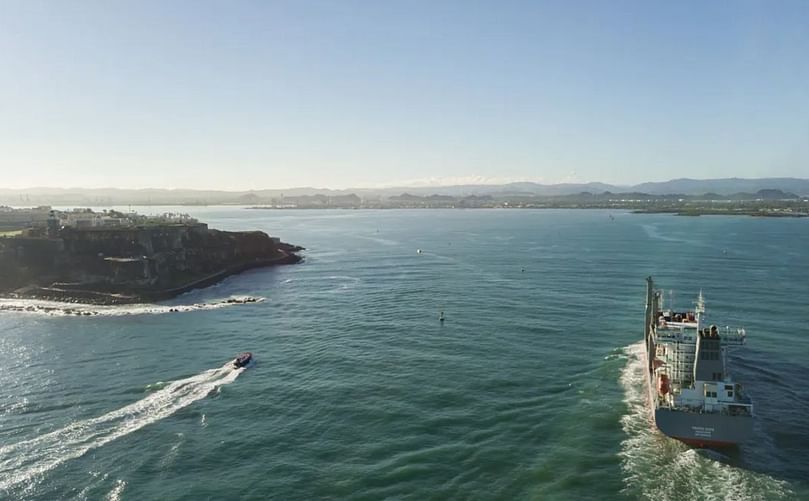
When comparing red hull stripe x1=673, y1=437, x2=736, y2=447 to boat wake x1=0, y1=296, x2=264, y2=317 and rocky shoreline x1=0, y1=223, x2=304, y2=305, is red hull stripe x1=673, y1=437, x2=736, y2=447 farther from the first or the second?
rocky shoreline x1=0, y1=223, x2=304, y2=305

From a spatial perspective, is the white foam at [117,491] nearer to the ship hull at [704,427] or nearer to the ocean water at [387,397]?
the ocean water at [387,397]

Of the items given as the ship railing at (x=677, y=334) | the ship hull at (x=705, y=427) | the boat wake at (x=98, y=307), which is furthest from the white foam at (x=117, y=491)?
the boat wake at (x=98, y=307)

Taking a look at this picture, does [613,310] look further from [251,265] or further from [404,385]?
[251,265]

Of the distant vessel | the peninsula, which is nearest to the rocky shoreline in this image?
the peninsula

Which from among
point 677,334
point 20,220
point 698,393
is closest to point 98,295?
point 20,220

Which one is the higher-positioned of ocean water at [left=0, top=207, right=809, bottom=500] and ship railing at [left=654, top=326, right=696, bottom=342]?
ship railing at [left=654, top=326, right=696, bottom=342]

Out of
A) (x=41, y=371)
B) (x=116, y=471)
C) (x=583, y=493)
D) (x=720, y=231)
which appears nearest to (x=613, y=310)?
(x=583, y=493)

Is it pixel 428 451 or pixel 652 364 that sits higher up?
pixel 652 364
